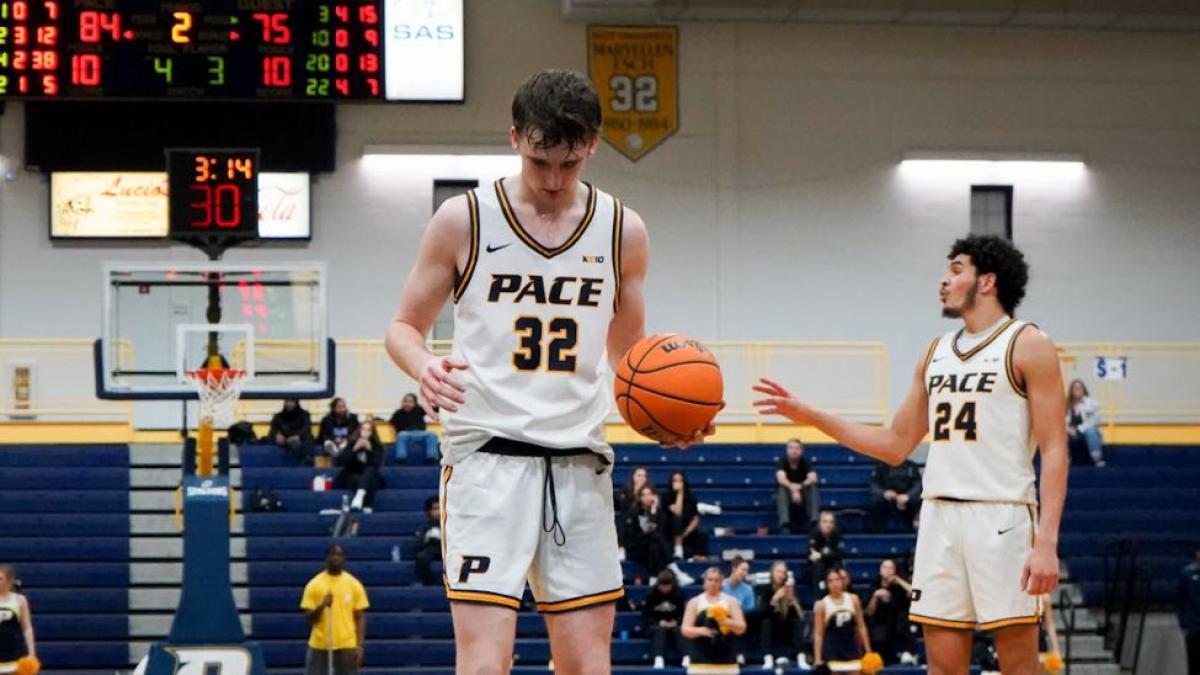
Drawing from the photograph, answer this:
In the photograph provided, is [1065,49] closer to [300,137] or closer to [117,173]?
[300,137]

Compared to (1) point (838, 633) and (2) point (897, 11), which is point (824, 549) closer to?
(1) point (838, 633)

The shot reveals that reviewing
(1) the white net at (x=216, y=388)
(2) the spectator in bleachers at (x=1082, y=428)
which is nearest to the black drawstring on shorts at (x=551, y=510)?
(1) the white net at (x=216, y=388)

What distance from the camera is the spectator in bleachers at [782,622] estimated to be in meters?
16.4

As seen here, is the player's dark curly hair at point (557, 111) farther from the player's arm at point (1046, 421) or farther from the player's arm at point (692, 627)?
the player's arm at point (692, 627)

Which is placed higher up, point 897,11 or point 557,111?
point 897,11

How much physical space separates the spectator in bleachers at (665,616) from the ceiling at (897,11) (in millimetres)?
7691

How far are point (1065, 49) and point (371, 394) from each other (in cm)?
972

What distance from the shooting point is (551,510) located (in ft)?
15.8

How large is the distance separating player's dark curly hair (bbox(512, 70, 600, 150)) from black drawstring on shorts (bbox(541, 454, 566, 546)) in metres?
0.85

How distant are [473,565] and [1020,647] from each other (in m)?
2.59

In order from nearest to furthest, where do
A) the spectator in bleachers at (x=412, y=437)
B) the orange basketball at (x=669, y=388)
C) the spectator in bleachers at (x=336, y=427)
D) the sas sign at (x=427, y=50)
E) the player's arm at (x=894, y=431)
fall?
the orange basketball at (x=669, y=388) → the player's arm at (x=894, y=431) → the spectator in bleachers at (x=336, y=427) → the spectator in bleachers at (x=412, y=437) → the sas sign at (x=427, y=50)

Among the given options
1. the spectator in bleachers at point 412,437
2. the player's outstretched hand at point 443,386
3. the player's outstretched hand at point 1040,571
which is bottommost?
the spectator in bleachers at point 412,437

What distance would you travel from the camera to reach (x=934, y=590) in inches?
259

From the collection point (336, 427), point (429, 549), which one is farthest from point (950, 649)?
point (336, 427)
